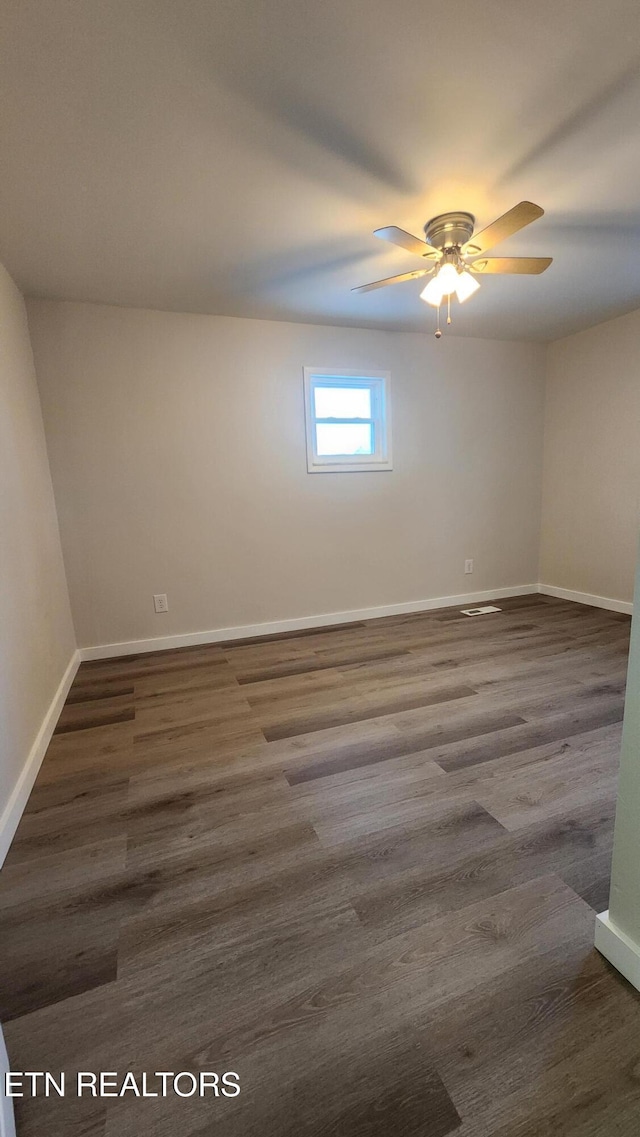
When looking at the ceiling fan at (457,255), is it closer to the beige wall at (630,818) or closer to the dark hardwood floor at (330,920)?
the beige wall at (630,818)

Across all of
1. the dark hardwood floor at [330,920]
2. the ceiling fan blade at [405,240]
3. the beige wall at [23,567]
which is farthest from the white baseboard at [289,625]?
the ceiling fan blade at [405,240]

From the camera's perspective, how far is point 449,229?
1.94 meters

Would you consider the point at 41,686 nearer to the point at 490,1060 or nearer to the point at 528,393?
the point at 490,1060

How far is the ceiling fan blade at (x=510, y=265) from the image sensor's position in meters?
→ 1.89

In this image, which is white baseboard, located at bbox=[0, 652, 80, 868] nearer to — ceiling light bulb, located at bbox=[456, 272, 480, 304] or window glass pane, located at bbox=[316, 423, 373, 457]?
window glass pane, located at bbox=[316, 423, 373, 457]

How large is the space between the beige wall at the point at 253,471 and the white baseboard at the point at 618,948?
9.03 ft

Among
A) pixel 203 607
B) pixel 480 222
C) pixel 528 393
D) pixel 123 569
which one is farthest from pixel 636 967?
pixel 528 393

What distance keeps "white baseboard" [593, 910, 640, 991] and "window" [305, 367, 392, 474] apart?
119 inches

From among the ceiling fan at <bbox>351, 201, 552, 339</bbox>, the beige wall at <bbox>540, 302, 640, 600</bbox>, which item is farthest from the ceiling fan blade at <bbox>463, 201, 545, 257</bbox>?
the beige wall at <bbox>540, 302, 640, 600</bbox>

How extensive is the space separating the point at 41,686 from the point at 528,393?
4480 mm

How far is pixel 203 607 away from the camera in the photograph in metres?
3.34

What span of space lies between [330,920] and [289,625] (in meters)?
2.47

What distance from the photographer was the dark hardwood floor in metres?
0.83

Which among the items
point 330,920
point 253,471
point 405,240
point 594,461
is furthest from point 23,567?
point 594,461
